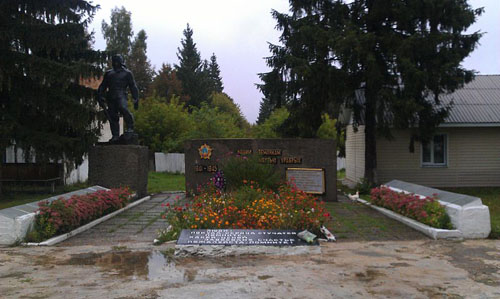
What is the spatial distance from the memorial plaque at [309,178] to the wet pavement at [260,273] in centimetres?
610

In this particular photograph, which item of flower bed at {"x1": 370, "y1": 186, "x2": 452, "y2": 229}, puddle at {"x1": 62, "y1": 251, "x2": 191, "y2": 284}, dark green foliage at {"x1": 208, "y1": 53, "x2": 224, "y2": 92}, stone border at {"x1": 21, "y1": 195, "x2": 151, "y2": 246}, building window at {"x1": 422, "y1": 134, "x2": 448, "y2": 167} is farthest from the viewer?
dark green foliage at {"x1": 208, "y1": 53, "x2": 224, "y2": 92}

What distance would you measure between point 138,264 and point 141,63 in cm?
5085

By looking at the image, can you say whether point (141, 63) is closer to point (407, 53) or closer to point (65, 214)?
point (407, 53)

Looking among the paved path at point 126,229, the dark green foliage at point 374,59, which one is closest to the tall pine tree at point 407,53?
the dark green foliage at point 374,59

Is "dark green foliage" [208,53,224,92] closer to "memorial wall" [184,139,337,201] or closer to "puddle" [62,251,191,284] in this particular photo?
"memorial wall" [184,139,337,201]

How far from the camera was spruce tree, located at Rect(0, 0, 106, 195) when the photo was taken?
1411cm

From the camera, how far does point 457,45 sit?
15180mm

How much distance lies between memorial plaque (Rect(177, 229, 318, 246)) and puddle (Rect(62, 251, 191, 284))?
587mm

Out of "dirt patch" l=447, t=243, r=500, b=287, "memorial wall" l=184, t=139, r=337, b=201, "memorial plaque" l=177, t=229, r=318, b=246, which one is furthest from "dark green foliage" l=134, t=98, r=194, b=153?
"dirt patch" l=447, t=243, r=500, b=287

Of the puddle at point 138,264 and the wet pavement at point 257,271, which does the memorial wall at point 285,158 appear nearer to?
the wet pavement at point 257,271

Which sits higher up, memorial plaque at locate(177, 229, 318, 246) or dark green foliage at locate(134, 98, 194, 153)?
dark green foliage at locate(134, 98, 194, 153)

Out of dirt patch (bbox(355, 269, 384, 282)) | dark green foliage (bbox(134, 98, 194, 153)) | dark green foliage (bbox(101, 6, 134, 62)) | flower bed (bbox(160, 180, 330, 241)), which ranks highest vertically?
dark green foliage (bbox(101, 6, 134, 62))

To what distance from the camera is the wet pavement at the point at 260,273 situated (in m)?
5.50

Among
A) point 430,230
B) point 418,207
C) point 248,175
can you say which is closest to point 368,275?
point 430,230
